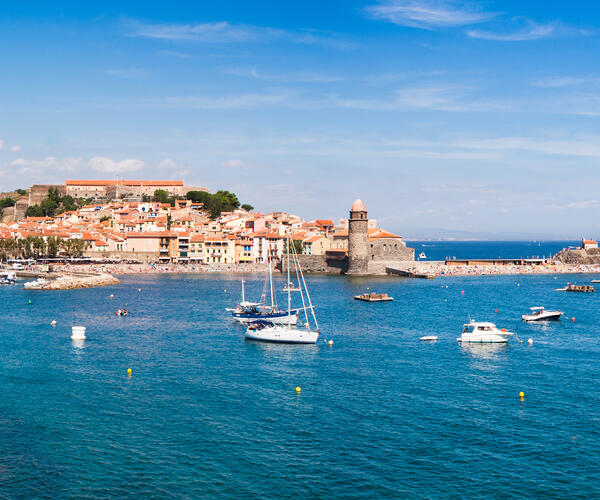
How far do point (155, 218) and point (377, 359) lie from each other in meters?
88.2

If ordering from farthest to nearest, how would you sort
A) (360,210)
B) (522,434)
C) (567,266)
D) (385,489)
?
(567,266) → (360,210) → (522,434) → (385,489)

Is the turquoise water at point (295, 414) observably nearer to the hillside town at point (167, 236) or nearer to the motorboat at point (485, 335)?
the motorboat at point (485, 335)

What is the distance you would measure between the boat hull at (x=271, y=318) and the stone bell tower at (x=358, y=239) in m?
40.8

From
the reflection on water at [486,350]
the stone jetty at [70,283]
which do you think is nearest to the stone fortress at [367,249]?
the stone jetty at [70,283]

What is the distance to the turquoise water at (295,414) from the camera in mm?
16656

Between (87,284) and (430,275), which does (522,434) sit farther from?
(430,275)

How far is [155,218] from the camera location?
4449 inches

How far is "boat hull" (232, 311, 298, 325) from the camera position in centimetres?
4089

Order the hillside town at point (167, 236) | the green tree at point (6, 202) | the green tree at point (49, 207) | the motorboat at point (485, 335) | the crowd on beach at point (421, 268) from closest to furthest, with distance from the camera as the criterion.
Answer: the motorboat at point (485, 335), the crowd on beach at point (421, 268), the hillside town at point (167, 236), the green tree at point (49, 207), the green tree at point (6, 202)

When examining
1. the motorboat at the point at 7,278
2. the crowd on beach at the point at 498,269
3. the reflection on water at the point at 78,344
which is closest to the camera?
the reflection on water at the point at 78,344

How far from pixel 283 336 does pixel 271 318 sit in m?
6.89

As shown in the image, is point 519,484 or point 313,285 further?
point 313,285

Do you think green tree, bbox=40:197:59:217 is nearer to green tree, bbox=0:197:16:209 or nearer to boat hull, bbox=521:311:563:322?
green tree, bbox=0:197:16:209

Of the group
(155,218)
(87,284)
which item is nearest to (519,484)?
(87,284)
